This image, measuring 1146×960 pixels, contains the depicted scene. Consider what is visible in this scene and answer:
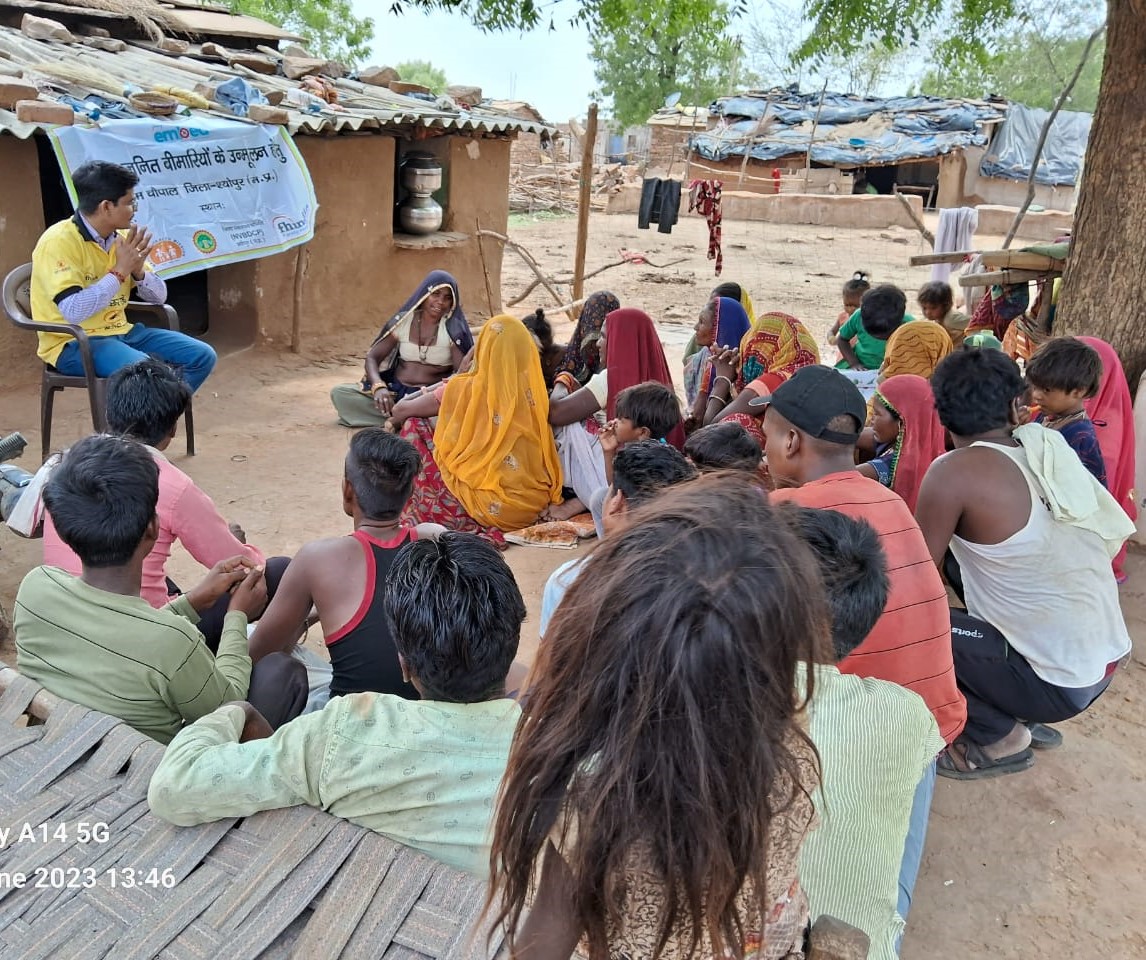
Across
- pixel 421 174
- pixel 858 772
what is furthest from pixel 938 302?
pixel 858 772

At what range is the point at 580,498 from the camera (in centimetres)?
489

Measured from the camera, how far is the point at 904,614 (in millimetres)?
2277

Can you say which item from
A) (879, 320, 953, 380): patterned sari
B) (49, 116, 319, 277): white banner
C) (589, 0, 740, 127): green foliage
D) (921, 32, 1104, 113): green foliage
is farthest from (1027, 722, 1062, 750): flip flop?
(921, 32, 1104, 113): green foliage

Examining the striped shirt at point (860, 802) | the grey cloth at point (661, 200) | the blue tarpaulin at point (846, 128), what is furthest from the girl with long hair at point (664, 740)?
the blue tarpaulin at point (846, 128)

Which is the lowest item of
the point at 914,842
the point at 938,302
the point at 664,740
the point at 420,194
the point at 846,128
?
the point at 914,842

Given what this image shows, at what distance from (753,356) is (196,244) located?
3.81 metres

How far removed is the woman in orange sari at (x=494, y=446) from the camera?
183 inches

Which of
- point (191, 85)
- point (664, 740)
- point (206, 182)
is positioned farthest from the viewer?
point (191, 85)

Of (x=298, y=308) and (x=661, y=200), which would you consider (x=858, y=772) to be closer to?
(x=298, y=308)

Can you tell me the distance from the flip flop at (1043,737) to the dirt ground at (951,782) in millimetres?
38

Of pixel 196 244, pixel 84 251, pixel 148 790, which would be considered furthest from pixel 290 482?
pixel 148 790

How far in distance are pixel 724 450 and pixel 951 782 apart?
52.7 inches

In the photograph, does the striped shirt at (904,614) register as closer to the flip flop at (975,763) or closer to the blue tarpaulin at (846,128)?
the flip flop at (975,763)

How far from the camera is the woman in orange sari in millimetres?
4641
